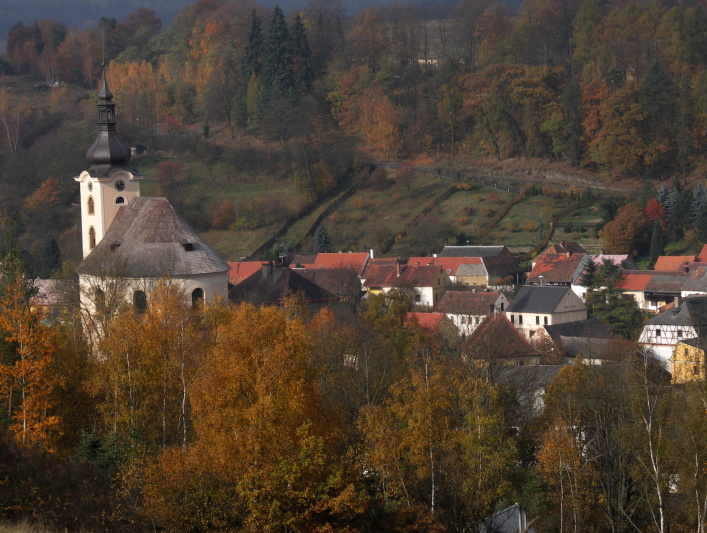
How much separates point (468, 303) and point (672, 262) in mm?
13153

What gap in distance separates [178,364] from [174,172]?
54708 millimetres

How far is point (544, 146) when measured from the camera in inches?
2940

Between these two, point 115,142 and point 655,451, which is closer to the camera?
point 655,451

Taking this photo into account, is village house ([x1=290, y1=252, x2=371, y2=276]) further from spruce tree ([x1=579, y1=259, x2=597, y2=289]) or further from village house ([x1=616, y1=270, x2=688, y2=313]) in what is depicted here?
village house ([x1=616, y1=270, x2=688, y2=313])

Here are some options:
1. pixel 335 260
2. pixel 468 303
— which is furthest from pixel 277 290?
pixel 335 260

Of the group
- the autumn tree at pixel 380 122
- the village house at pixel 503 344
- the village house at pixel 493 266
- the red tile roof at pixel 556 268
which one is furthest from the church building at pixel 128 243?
the autumn tree at pixel 380 122

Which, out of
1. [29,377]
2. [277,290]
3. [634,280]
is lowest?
[634,280]

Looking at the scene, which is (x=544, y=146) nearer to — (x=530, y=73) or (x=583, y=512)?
(x=530, y=73)

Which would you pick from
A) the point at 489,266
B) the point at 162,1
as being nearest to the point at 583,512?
the point at 489,266

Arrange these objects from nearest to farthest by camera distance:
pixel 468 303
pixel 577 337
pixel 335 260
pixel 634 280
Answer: pixel 577 337 < pixel 468 303 < pixel 634 280 < pixel 335 260

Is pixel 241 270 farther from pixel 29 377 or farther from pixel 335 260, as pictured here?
pixel 29 377

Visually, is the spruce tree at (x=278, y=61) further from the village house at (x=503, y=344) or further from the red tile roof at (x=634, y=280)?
the village house at (x=503, y=344)

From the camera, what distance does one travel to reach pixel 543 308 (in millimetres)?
47000

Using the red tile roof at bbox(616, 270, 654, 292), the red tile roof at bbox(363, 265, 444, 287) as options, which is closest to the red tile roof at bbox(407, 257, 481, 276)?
the red tile roof at bbox(363, 265, 444, 287)
